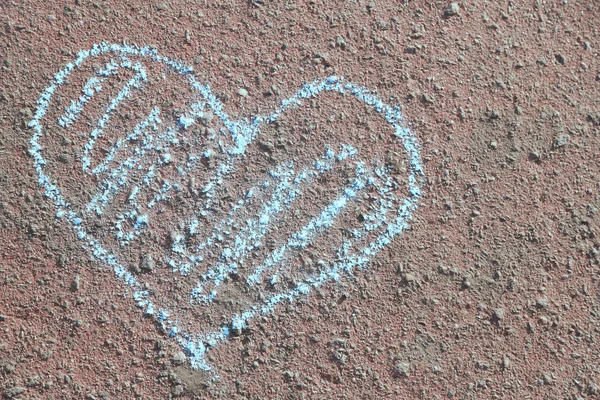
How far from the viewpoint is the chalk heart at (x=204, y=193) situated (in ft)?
6.89

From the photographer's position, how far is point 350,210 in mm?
2141

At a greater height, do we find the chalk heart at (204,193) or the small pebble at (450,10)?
the small pebble at (450,10)

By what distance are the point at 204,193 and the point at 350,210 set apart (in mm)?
486

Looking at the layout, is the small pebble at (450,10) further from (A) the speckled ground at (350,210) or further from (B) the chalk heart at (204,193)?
(B) the chalk heart at (204,193)

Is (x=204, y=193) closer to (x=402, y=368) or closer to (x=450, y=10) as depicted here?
(x=402, y=368)

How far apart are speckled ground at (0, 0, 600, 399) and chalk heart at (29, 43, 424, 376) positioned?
0.03ft

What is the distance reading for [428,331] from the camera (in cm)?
211

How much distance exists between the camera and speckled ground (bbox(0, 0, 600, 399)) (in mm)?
2076

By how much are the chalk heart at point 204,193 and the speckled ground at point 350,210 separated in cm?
1

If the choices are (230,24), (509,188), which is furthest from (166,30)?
(509,188)

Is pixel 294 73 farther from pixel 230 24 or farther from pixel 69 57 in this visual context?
pixel 69 57

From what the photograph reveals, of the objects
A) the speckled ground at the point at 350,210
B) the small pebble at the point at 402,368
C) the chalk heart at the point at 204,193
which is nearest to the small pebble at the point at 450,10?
the speckled ground at the point at 350,210

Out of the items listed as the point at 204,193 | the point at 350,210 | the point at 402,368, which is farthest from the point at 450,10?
the point at 402,368

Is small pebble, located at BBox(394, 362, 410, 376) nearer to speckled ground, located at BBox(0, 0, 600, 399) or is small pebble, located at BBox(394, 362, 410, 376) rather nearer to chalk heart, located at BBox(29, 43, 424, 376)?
speckled ground, located at BBox(0, 0, 600, 399)
